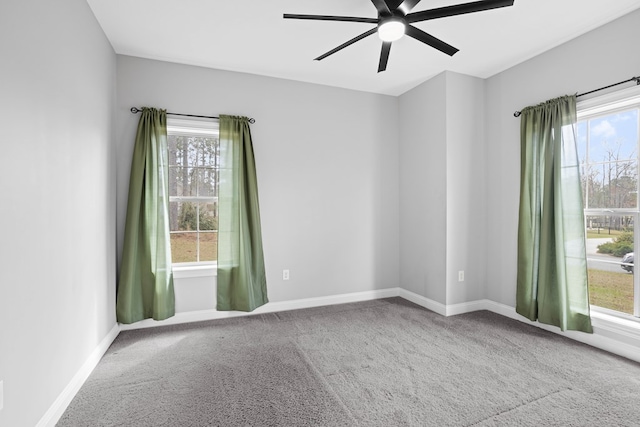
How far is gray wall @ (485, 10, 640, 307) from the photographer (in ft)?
8.36

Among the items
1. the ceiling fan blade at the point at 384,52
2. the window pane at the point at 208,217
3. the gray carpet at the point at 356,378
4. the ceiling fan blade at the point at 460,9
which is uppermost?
the ceiling fan blade at the point at 384,52

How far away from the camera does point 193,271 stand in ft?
11.1

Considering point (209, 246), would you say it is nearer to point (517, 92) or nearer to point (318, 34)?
point (318, 34)

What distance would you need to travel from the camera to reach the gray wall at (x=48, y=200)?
142 centimetres

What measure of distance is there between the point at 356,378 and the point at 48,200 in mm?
2197

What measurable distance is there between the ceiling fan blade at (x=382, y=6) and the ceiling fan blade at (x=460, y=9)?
142mm

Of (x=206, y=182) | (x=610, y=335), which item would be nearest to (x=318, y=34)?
(x=206, y=182)

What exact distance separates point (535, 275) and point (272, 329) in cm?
262

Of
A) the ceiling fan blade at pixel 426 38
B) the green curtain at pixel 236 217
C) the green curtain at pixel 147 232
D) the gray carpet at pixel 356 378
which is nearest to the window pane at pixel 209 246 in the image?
the green curtain at pixel 236 217

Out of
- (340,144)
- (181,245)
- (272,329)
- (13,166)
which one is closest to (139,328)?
(181,245)

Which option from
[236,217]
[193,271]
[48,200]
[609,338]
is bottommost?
[609,338]

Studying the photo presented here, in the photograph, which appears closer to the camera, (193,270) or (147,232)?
(147,232)

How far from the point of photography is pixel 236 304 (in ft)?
11.3

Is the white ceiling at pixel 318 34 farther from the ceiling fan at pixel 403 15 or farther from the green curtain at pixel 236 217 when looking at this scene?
the green curtain at pixel 236 217
